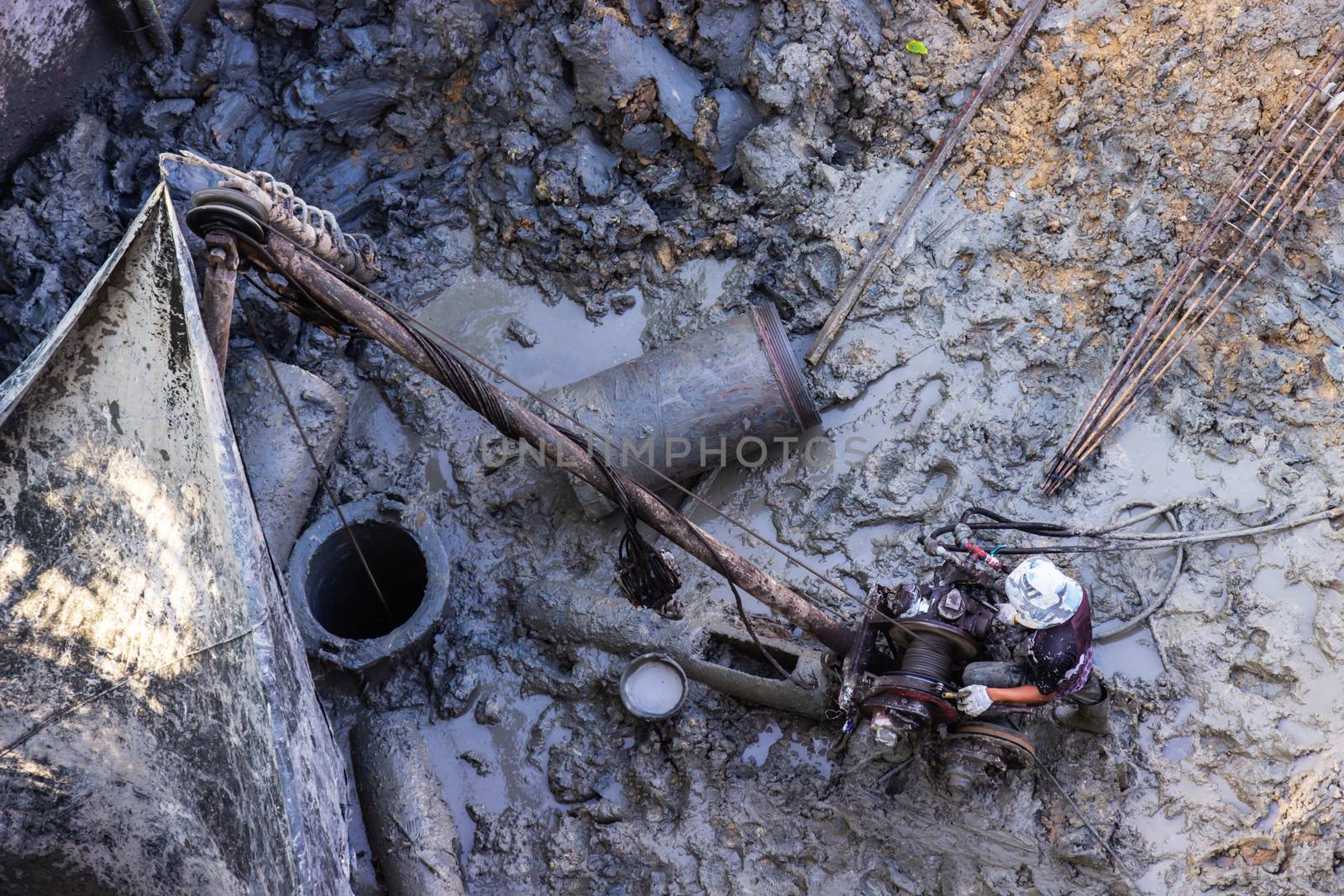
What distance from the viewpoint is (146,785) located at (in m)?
4.68

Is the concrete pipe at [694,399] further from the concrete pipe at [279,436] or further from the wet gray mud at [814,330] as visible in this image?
the concrete pipe at [279,436]

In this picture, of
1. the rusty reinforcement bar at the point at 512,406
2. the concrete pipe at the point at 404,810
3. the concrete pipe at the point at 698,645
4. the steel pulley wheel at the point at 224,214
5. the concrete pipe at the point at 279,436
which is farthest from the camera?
the concrete pipe at the point at 279,436

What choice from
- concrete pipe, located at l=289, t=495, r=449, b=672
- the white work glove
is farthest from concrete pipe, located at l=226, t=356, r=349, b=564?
the white work glove

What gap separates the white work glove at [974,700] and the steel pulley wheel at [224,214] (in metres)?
3.47

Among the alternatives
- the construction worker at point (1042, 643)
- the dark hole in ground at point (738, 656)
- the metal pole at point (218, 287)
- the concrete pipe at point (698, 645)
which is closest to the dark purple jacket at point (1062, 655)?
the construction worker at point (1042, 643)

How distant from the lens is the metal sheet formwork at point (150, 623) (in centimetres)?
408

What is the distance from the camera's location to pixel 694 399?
539cm

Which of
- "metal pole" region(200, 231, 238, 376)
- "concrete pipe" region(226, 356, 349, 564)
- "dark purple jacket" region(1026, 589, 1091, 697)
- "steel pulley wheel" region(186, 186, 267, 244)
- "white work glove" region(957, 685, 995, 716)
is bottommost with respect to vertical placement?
"white work glove" region(957, 685, 995, 716)

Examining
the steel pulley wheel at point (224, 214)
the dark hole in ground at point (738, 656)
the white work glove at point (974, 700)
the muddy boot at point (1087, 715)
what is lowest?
the muddy boot at point (1087, 715)

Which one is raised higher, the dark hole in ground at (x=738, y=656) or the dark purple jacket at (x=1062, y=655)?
the dark purple jacket at (x=1062, y=655)

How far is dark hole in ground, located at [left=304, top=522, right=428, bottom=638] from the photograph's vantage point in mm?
5477

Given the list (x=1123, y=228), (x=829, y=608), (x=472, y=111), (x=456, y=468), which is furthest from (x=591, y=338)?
(x=1123, y=228)

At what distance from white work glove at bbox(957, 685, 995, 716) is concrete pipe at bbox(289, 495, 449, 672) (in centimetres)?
250

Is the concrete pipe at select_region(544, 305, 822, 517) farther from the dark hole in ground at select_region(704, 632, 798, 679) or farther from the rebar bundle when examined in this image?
the rebar bundle
